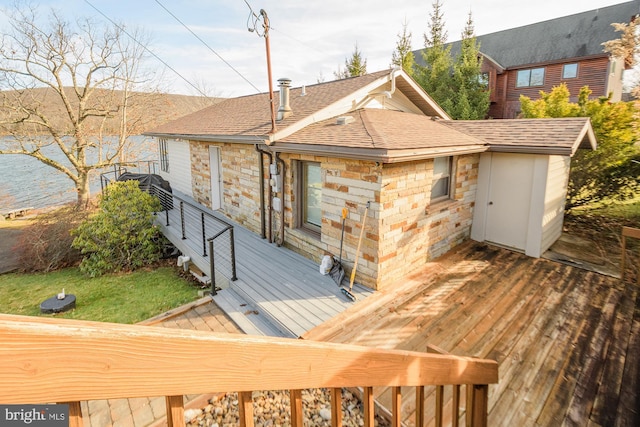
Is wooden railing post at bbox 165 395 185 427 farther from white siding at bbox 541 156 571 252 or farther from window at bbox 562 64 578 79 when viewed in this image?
window at bbox 562 64 578 79

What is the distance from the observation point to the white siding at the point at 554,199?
7469 millimetres

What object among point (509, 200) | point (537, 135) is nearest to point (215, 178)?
point (509, 200)

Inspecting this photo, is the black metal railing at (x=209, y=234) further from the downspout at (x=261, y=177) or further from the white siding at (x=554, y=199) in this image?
the white siding at (x=554, y=199)

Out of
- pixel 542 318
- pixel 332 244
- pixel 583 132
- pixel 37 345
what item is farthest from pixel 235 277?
pixel 583 132

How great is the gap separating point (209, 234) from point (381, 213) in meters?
5.38

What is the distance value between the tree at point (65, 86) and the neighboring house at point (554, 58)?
22.7 m

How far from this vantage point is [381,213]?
19.4ft

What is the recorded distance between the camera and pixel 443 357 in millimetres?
1849

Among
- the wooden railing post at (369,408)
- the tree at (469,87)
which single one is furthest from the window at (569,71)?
the wooden railing post at (369,408)

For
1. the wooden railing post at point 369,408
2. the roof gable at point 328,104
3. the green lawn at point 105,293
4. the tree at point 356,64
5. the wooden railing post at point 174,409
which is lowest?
the green lawn at point 105,293

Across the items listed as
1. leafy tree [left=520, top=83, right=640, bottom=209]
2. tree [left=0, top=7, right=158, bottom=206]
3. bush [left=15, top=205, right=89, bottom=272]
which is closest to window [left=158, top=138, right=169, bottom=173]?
tree [left=0, top=7, right=158, bottom=206]

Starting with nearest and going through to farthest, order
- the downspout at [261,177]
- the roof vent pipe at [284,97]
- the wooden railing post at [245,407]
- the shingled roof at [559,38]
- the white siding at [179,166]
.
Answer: the wooden railing post at [245,407] < the downspout at [261,177] < the roof vent pipe at [284,97] < the white siding at [179,166] < the shingled roof at [559,38]

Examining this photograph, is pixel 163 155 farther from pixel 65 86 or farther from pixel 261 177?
pixel 261 177

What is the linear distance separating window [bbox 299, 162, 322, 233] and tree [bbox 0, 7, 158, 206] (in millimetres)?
13962
